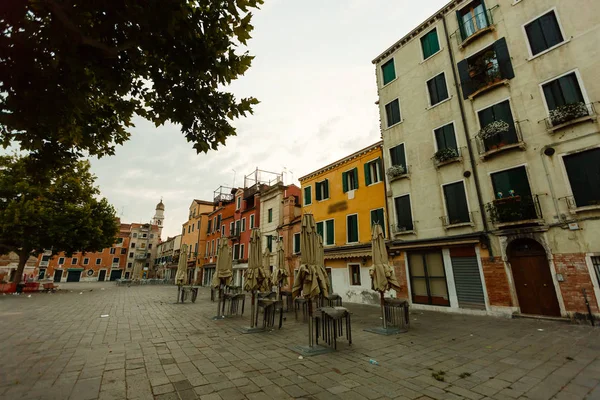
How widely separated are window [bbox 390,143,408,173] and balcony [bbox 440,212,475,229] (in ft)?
12.0

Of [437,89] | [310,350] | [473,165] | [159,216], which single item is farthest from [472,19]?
[159,216]

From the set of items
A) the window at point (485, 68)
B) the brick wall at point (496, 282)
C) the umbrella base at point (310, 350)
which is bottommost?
the umbrella base at point (310, 350)

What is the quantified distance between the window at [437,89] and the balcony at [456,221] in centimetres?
672

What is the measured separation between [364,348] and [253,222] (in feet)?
75.4

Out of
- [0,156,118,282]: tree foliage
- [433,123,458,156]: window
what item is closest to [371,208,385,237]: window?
[433,123,458,156]: window

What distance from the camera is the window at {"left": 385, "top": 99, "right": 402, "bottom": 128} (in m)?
16.7

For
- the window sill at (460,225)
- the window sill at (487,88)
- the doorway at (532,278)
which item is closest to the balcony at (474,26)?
the window sill at (487,88)

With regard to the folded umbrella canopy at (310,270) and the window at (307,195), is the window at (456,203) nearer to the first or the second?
the folded umbrella canopy at (310,270)

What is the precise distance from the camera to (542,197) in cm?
1032

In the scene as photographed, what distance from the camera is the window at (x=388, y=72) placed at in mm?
17672

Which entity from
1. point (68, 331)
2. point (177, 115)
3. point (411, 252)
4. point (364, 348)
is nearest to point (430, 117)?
point (411, 252)

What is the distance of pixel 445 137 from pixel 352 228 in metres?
7.88

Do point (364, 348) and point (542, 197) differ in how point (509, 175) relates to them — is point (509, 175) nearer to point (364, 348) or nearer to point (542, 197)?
point (542, 197)

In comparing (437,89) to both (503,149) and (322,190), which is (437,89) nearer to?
(503,149)
